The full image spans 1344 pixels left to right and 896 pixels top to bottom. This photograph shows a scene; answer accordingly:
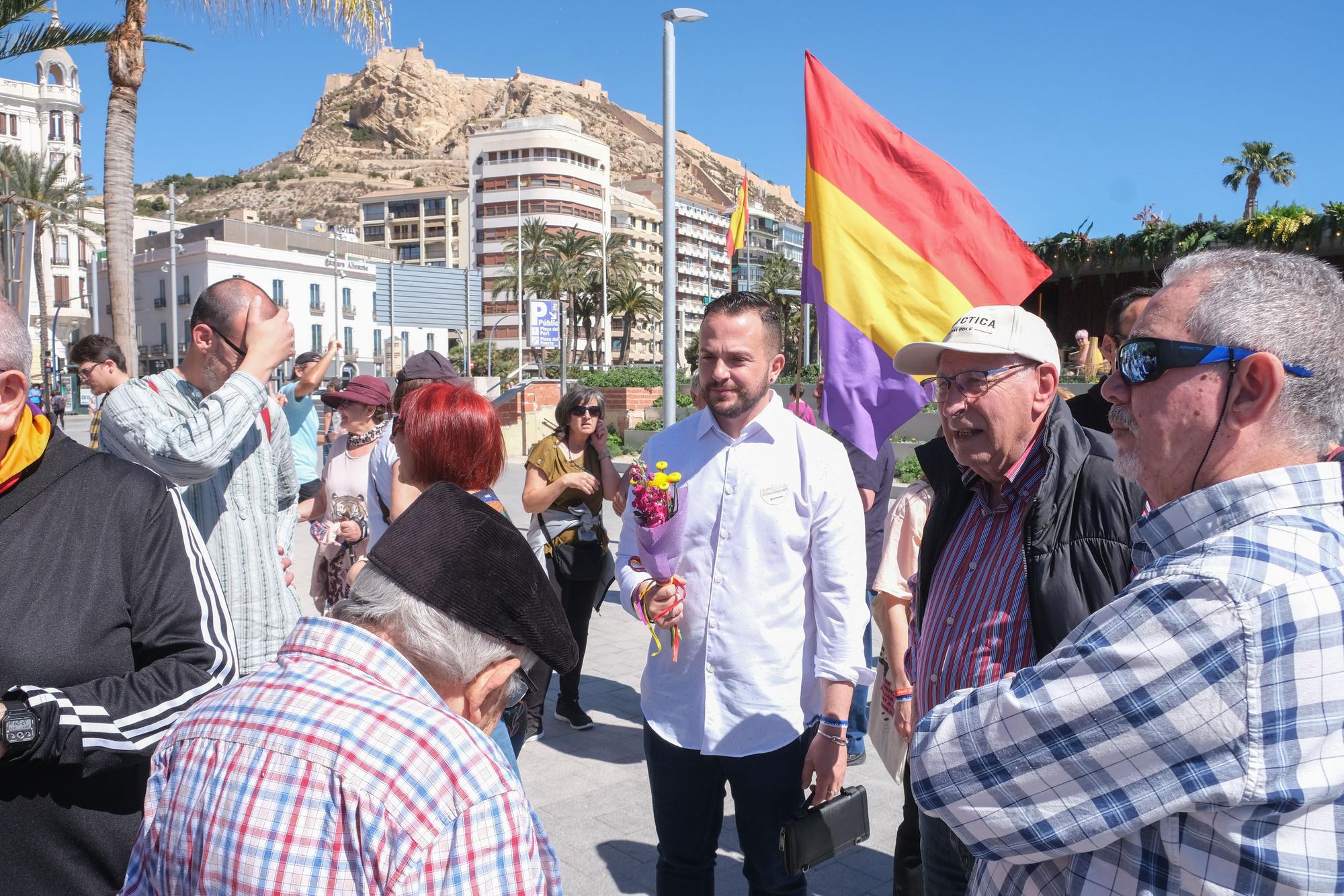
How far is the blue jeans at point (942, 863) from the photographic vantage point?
2561 mm

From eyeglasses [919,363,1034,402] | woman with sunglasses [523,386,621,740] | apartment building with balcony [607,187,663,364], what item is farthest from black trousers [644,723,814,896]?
apartment building with balcony [607,187,663,364]

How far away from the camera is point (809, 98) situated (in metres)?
4.87

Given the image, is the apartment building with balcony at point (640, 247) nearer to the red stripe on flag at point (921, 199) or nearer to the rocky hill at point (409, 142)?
the rocky hill at point (409, 142)

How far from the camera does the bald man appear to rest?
302 centimetres

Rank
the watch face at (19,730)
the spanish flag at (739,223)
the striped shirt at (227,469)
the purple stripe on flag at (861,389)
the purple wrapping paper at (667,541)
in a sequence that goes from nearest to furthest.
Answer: the watch face at (19,730), the striped shirt at (227,469), the purple wrapping paper at (667,541), the purple stripe on flag at (861,389), the spanish flag at (739,223)

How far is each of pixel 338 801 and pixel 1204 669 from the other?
1.16 metres

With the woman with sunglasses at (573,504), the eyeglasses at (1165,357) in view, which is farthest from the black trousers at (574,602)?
the eyeglasses at (1165,357)

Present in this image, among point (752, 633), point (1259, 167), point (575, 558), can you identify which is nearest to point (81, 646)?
point (752, 633)

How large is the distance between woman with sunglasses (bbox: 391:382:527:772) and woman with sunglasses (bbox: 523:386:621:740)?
214 cm

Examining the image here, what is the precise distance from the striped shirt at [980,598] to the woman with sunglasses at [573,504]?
292 cm

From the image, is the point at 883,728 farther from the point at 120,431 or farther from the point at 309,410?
the point at 309,410

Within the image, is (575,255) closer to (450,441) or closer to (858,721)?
(858,721)

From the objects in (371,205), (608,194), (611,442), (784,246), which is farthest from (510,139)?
(611,442)

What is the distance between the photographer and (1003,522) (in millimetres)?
2604
